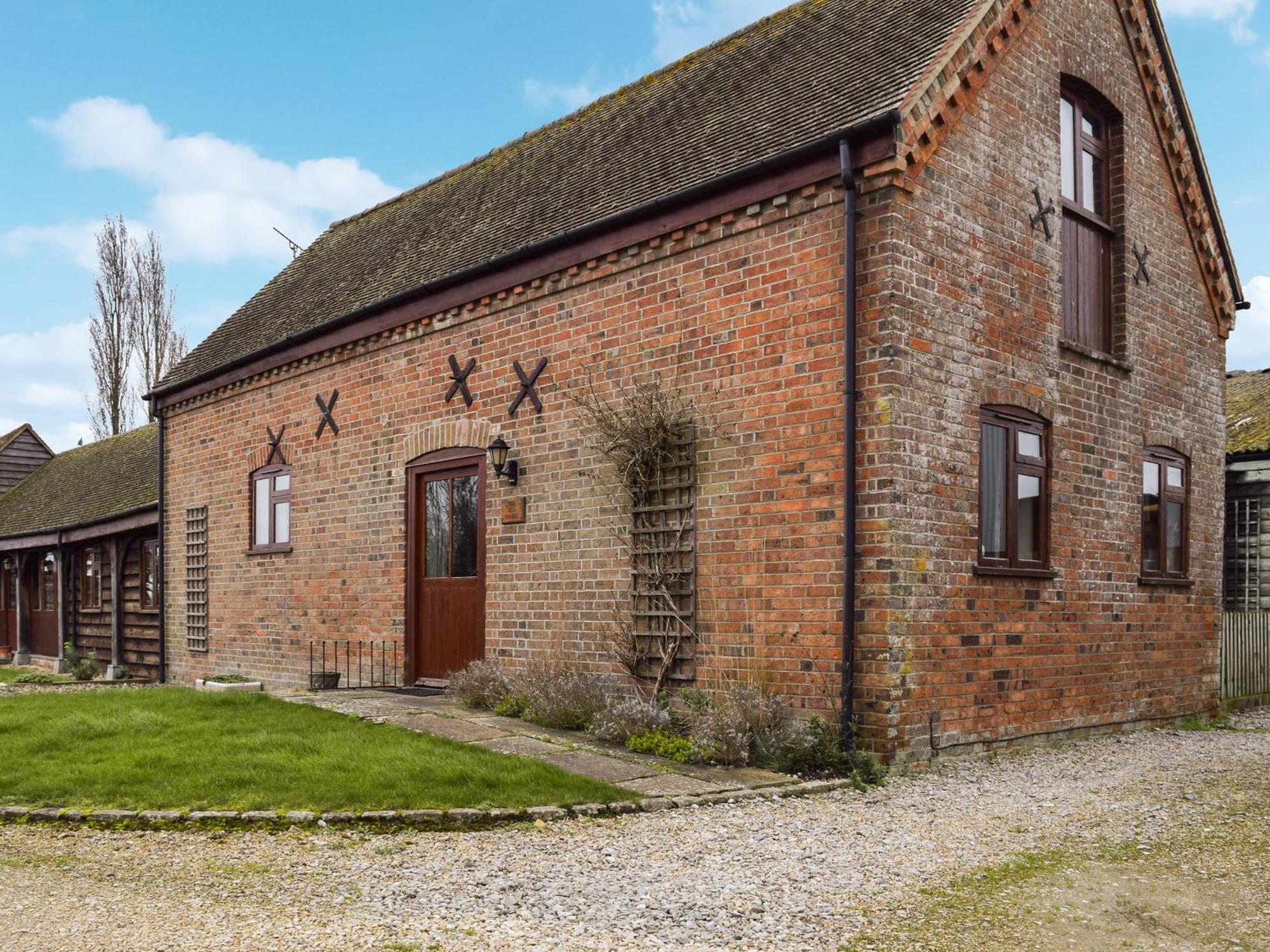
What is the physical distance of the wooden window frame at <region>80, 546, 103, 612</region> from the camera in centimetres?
2331

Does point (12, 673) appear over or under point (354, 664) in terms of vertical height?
under

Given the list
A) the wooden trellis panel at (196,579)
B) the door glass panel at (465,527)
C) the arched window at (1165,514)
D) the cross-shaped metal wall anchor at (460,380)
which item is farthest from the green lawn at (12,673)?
the arched window at (1165,514)

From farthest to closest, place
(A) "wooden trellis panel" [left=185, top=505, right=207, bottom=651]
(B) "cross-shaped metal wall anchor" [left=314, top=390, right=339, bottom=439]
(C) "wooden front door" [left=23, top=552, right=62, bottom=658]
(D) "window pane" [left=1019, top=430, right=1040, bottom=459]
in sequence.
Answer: (C) "wooden front door" [left=23, top=552, right=62, bottom=658] < (A) "wooden trellis panel" [left=185, top=505, right=207, bottom=651] < (B) "cross-shaped metal wall anchor" [left=314, top=390, right=339, bottom=439] < (D) "window pane" [left=1019, top=430, right=1040, bottom=459]

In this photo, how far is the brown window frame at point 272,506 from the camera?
50.7 feet

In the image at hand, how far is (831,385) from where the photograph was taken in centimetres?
886

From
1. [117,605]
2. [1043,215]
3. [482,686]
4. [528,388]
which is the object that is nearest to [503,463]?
[528,388]

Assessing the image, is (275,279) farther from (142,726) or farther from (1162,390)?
(1162,390)

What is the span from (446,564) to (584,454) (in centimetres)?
278

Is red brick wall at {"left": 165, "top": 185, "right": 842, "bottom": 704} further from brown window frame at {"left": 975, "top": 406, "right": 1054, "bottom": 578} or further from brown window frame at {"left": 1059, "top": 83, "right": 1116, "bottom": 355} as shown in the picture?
brown window frame at {"left": 1059, "top": 83, "right": 1116, "bottom": 355}

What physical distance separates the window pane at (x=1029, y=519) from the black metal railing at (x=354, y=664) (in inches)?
279

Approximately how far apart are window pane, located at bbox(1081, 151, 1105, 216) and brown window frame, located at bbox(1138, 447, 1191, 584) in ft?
8.50

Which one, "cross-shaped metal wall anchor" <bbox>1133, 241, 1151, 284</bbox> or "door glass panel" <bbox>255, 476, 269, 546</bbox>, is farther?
"door glass panel" <bbox>255, 476, 269, 546</bbox>

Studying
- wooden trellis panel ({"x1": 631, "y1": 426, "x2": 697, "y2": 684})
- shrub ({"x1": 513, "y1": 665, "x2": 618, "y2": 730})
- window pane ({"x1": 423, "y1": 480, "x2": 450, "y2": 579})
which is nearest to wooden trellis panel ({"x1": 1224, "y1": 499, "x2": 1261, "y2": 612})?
wooden trellis panel ({"x1": 631, "y1": 426, "x2": 697, "y2": 684})

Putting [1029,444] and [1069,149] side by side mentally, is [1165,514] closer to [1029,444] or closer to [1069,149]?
[1029,444]
